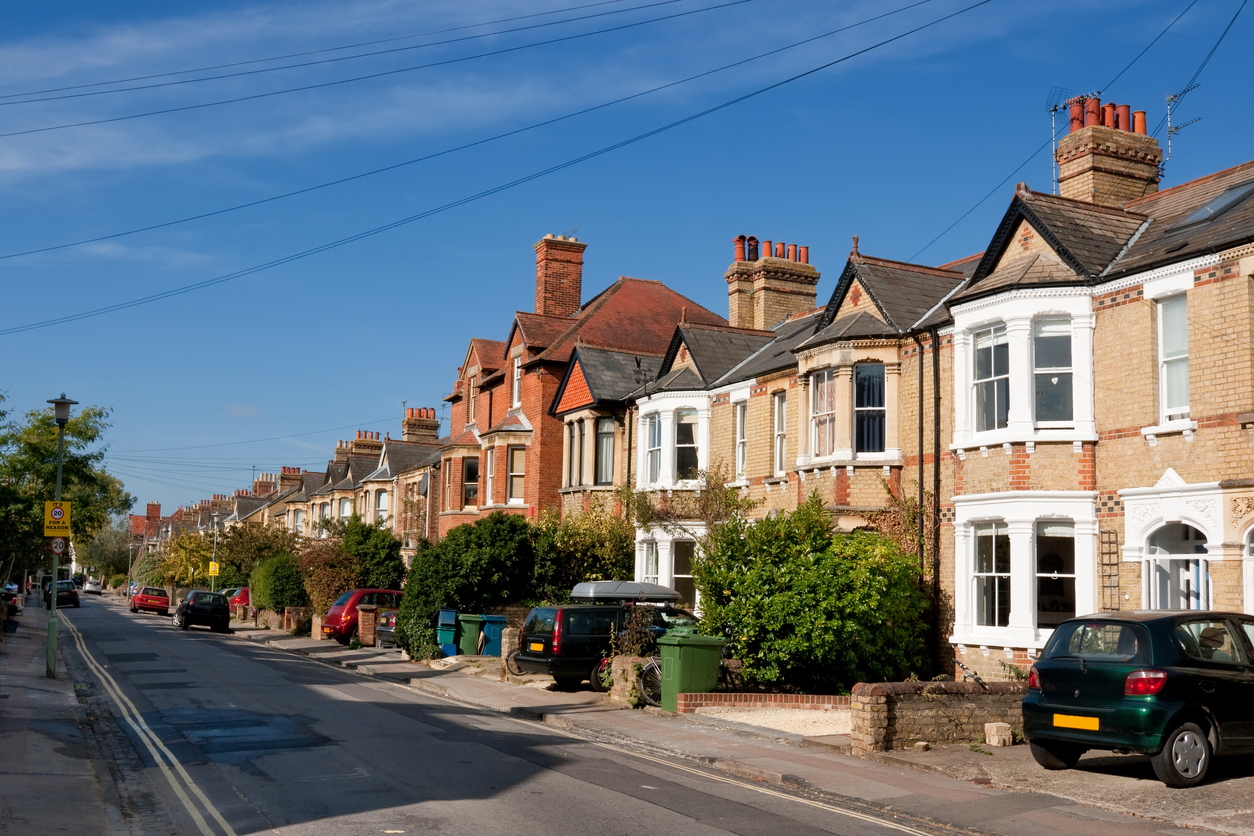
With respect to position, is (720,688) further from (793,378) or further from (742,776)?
(793,378)

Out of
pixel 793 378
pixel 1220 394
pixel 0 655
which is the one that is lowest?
pixel 0 655

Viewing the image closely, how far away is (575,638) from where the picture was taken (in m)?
21.0

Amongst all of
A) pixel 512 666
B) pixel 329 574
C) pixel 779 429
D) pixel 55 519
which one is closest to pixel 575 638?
pixel 512 666

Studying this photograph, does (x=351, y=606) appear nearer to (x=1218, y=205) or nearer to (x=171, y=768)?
(x=171, y=768)

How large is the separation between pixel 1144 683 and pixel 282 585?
39.6m

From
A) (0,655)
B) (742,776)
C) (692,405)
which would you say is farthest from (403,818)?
(0,655)

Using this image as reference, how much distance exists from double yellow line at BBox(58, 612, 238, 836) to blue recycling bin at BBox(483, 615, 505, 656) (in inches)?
336

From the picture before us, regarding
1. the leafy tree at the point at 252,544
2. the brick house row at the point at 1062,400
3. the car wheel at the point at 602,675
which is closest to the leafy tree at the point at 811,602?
the brick house row at the point at 1062,400

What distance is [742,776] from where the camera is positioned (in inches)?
501

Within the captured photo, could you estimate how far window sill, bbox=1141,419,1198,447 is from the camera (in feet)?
53.1

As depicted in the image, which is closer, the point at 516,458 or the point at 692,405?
the point at 692,405

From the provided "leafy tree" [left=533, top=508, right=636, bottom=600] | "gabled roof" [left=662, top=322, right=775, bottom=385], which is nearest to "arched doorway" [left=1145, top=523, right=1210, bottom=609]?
"gabled roof" [left=662, top=322, right=775, bottom=385]

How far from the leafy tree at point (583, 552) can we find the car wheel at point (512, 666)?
5.50 metres

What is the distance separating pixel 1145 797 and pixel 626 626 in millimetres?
10711
